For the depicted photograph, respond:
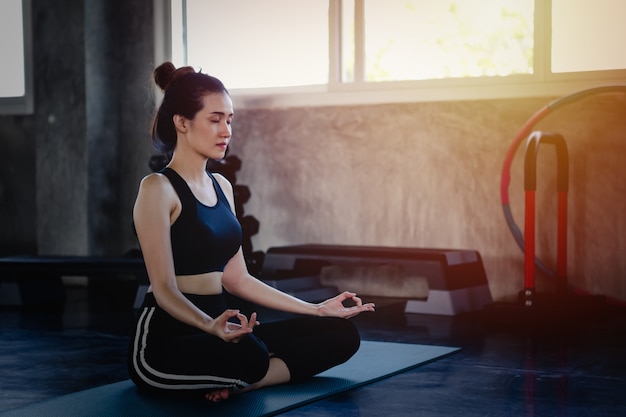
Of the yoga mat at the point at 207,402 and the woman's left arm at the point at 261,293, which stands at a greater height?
the woman's left arm at the point at 261,293

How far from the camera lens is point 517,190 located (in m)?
5.44

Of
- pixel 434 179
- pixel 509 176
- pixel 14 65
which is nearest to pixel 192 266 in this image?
pixel 509 176

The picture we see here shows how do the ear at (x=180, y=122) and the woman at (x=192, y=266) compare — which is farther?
the ear at (x=180, y=122)

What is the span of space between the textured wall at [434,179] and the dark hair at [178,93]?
299cm

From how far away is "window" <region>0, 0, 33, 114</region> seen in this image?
6.76 m

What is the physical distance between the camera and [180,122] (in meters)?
2.82

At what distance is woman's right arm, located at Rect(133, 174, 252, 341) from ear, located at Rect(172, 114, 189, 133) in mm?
179

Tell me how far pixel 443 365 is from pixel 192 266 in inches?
47.2

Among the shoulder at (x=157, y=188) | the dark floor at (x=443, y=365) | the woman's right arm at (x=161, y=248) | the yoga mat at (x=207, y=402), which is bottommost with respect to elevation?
the dark floor at (x=443, y=365)

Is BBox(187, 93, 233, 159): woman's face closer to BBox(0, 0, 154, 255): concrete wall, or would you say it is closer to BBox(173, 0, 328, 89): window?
BBox(173, 0, 328, 89): window

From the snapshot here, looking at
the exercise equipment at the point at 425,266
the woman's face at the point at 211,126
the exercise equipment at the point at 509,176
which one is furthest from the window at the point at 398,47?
the woman's face at the point at 211,126

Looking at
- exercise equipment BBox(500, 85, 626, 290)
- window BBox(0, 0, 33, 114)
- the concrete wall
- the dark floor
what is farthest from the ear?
window BBox(0, 0, 33, 114)

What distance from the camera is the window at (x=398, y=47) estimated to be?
5.27 meters

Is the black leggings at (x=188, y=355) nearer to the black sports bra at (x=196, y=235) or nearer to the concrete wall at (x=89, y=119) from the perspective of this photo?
the black sports bra at (x=196, y=235)
